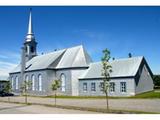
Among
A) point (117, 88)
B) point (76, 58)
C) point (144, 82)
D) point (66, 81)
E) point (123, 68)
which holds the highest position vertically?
point (76, 58)

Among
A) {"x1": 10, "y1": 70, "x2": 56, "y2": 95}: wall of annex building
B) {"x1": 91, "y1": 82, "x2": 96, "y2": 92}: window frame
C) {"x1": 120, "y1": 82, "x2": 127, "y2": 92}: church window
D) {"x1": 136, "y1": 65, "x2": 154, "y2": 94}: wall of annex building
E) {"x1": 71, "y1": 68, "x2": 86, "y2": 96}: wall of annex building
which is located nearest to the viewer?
{"x1": 136, "y1": 65, "x2": 154, "y2": 94}: wall of annex building

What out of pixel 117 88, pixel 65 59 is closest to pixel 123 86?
pixel 117 88

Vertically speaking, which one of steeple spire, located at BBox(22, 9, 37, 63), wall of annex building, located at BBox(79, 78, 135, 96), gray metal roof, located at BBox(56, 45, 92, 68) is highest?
steeple spire, located at BBox(22, 9, 37, 63)

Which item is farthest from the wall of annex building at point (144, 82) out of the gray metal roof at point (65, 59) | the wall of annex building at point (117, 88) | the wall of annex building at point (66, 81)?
the wall of annex building at point (66, 81)

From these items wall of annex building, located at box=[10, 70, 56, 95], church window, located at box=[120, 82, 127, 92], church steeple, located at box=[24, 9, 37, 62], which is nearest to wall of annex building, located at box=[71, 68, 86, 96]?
wall of annex building, located at box=[10, 70, 56, 95]

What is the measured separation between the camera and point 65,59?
189 feet

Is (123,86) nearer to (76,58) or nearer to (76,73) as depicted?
(76,73)

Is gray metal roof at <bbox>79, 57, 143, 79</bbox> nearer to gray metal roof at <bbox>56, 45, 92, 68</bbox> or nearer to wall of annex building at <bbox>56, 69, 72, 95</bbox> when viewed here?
gray metal roof at <bbox>56, 45, 92, 68</bbox>

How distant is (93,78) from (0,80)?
48.6 metres

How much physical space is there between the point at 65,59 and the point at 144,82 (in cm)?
1845

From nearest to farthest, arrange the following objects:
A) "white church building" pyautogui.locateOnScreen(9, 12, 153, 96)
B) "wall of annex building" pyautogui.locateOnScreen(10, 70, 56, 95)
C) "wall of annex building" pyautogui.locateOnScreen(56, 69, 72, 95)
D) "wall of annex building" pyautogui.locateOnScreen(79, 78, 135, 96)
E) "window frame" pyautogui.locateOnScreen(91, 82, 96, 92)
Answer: "wall of annex building" pyautogui.locateOnScreen(79, 78, 135, 96) → "white church building" pyautogui.locateOnScreen(9, 12, 153, 96) → "window frame" pyautogui.locateOnScreen(91, 82, 96, 92) → "wall of annex building" pyautogui.locateOnScreen(56, 69, 72, 95) → "wall of annex building" pyautogui.locateOnScreen(10, 70, 56, 95)

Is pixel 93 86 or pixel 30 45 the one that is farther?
pixel 30 45

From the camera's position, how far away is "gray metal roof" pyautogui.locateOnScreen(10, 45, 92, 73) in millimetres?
54594
